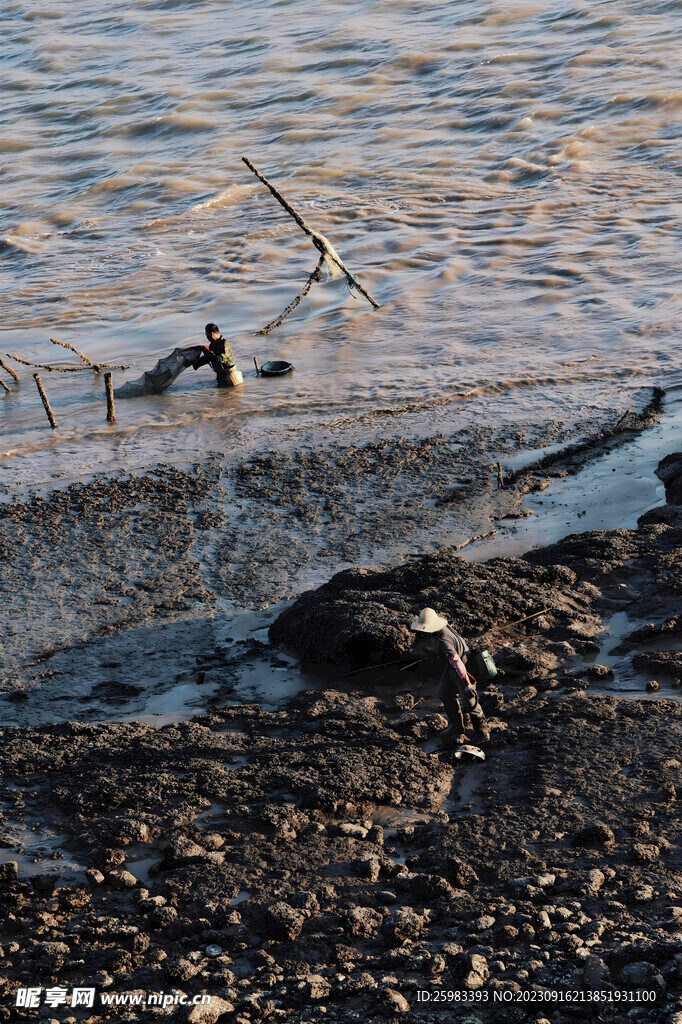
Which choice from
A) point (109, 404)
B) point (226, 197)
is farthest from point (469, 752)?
point (226, 197)

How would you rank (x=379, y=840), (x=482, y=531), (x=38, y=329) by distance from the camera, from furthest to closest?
(x=38, y=329), (x=482, y=531), (x=379, y=840)

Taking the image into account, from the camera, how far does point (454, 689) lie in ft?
20.5

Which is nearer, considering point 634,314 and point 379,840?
point 379,840

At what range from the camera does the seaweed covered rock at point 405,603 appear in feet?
23.4

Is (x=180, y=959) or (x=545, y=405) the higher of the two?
(x=180, y=959)

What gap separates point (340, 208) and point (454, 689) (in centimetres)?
1561

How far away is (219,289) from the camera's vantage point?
17.3 m

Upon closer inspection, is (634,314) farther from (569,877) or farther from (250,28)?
(250,28)

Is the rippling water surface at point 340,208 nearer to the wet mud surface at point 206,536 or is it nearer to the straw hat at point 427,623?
the wet mud surface at point 206,536

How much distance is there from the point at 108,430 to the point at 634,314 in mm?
7469

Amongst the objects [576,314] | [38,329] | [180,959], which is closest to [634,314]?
[576,314]

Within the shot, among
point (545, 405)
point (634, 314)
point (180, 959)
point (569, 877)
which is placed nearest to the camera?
point (180, 959)

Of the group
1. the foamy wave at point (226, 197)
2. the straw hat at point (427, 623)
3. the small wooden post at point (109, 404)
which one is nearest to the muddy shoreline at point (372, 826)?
the straw hat at point (427, 623)

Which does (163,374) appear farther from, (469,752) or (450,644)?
(469,752)
